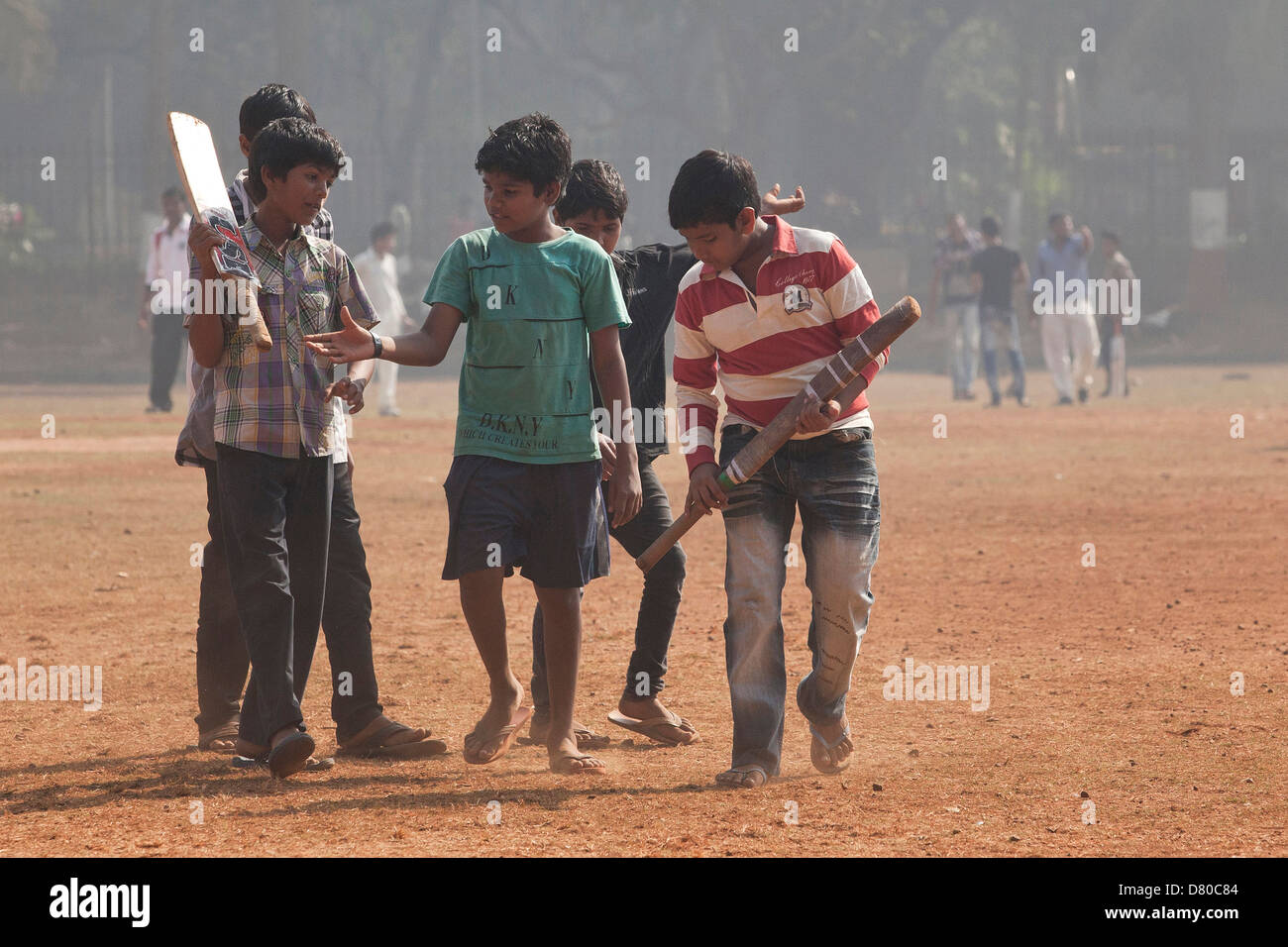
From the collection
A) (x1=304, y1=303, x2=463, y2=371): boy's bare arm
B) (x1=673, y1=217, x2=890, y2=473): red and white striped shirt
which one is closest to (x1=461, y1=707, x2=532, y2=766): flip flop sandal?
(x1=673, y1=217, x2=890, y2=473): red and white striped shirt

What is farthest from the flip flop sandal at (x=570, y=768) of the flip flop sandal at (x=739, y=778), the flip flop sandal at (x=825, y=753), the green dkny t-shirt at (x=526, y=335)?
the green dkny t-shirt at (x=526, y=335)

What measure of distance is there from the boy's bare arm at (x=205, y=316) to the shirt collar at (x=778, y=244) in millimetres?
1295

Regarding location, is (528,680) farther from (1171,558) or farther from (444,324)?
(1171,558)

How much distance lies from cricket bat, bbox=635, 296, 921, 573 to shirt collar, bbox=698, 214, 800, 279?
0.30m

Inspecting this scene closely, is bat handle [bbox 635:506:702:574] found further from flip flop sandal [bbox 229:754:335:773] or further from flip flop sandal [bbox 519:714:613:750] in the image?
flip flop sandal [bbox 229:754:335:773]

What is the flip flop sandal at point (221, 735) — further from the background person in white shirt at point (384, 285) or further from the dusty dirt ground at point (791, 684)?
the background person in white shirt at point (384, 285)

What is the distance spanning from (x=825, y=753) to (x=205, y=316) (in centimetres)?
205

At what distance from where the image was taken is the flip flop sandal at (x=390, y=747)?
16.3ft

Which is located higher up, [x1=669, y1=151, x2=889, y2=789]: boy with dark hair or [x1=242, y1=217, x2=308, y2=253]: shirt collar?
[x1=242, y1=217, x2=308, y2=253]: shirt collar

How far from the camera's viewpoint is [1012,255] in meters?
19.5

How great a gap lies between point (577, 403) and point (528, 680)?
1.86m

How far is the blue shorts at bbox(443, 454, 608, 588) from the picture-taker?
4.55 m

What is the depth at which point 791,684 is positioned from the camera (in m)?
6.18

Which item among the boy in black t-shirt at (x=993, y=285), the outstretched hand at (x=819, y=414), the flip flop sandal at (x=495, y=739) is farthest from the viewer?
the boy in black t-shirt at (x=993, y=285)
